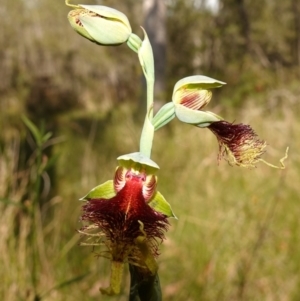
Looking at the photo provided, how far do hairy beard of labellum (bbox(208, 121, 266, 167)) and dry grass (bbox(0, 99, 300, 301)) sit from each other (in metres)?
0.90

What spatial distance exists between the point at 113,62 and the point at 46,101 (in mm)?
3959

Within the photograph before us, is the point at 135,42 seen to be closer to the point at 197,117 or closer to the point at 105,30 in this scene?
the point at 105,30

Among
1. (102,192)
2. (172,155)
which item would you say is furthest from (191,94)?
(172,155)

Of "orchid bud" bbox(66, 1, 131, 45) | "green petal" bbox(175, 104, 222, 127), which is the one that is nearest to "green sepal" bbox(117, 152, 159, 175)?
"green petal" bbox(175, 104, 222, 127)

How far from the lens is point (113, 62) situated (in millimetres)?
14633

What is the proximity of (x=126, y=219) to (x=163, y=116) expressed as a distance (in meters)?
0.22

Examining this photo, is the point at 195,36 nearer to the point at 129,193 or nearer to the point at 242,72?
the point at 242,72

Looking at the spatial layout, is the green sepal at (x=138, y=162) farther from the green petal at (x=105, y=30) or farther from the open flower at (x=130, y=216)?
the green petal at (x=105, y=30)

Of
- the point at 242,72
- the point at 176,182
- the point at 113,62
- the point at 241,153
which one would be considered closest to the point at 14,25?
the point at 113,62

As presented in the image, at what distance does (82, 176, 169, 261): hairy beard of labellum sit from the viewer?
34.7 inches

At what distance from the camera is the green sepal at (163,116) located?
991mm

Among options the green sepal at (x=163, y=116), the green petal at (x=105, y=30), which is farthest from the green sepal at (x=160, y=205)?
the green petal at (x=105, y=30)

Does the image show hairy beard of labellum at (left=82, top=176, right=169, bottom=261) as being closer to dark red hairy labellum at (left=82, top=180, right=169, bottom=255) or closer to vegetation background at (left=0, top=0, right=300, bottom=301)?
dark red hairy labellum at (left=82, top=180, right=169, bottom=255)

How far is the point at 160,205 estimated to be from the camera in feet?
3.01
